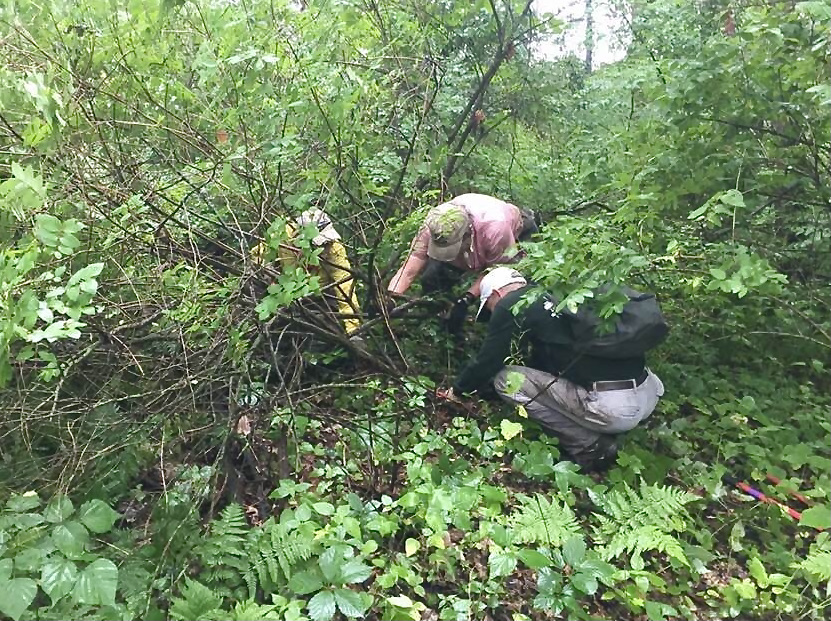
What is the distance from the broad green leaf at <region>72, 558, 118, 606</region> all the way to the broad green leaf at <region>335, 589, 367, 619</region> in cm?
74

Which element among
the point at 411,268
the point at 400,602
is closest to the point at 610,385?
the point at 411,268

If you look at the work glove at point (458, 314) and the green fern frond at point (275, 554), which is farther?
the work glove at point (458, 314)

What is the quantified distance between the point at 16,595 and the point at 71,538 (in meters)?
0.24

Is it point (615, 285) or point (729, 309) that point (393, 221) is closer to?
point (615, 285)

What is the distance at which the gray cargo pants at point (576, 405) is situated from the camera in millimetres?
3232

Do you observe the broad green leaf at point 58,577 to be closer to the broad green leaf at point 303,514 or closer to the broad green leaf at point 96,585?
the broad green leaf at point 96,585

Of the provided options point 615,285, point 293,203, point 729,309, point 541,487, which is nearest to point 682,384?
point 729,309

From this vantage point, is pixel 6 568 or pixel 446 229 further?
pixel 446 229

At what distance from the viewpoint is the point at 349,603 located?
2.08m

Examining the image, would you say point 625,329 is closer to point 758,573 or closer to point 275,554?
point 758,573

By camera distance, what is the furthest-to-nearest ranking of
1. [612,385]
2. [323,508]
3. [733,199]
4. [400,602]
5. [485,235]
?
[485,235], [612,385], [323,508], [733,199], [400,602]

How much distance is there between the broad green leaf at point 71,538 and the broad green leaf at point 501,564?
60.3 inches

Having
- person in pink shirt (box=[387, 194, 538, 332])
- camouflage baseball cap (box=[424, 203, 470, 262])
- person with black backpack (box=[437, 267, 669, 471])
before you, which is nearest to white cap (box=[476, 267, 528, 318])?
person with black backpack (box=[437, 267, 669, 471])

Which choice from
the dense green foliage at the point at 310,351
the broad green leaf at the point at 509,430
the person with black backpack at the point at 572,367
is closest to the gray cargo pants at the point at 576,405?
the person with black backpack at the point at 572,367
